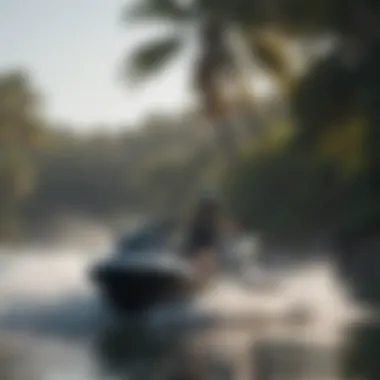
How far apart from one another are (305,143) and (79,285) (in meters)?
0.70

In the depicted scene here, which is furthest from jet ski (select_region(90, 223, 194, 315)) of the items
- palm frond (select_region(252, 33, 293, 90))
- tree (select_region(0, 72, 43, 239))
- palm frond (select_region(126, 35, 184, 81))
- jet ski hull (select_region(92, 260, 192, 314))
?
palm frond (select_region(252, 33, 293, 90))

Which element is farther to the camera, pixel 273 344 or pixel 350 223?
pixel 350 223

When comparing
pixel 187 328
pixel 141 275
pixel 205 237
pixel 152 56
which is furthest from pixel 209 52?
pixel 187 328

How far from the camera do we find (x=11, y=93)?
2.83m

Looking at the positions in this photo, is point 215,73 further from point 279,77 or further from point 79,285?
point 79,285

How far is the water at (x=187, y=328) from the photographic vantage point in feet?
8.35

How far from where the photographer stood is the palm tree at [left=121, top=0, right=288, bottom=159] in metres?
2.87

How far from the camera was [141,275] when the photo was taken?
278 cm

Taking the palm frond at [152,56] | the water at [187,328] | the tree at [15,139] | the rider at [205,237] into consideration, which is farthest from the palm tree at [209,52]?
the water at [187,328]

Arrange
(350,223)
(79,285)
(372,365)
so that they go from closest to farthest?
(372,365) → (79,285) → (350,223)

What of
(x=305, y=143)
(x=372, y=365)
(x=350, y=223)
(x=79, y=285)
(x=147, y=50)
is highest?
(x=147, y=50)

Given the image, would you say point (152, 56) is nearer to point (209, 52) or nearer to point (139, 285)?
point (209, 52)

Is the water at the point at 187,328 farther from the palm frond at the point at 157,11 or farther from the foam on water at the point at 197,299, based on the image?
the palm frond at the point at 157,11

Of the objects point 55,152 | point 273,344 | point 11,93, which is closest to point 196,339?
point 273,344
